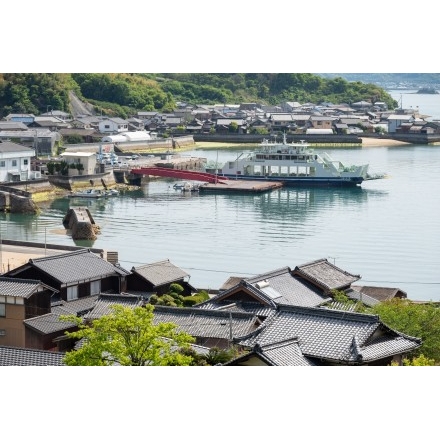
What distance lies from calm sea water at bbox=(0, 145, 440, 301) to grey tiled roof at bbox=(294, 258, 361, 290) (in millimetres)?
1023

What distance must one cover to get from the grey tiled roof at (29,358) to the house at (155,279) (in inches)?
97.9

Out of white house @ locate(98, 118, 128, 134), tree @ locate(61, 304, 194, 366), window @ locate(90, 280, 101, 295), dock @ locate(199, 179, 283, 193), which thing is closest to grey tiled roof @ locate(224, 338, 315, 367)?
tree @ locate(61, 304, 194, 366)

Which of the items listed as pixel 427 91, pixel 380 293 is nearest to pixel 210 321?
pixel 380 293

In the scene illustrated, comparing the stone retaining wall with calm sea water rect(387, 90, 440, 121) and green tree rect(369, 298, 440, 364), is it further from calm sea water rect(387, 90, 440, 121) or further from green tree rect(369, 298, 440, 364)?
calm sea water rect(387, 90, 440, 121)

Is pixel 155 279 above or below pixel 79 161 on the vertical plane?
below

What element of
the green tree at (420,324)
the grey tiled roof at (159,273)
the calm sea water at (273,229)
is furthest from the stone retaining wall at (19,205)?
the green tree at (420,324)

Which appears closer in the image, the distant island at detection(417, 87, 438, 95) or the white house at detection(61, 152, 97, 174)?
the white house at detection(61, 152, 97, 174)

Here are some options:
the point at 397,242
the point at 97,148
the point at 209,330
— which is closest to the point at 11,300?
the point at 209,330

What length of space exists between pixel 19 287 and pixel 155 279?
4.16 feet

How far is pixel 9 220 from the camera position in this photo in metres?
11.2

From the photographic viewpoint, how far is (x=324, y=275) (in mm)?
5969

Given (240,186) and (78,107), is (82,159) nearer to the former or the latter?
(240,186)

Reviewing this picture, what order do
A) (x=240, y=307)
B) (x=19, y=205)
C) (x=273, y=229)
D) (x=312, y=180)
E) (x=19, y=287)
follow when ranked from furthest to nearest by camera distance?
(x=312, y=180)
(x=19, y=205)
(x=273, y=229)
(x=240, y=307)
(x=19, y=287)

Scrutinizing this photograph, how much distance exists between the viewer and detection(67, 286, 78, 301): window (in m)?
5.57
